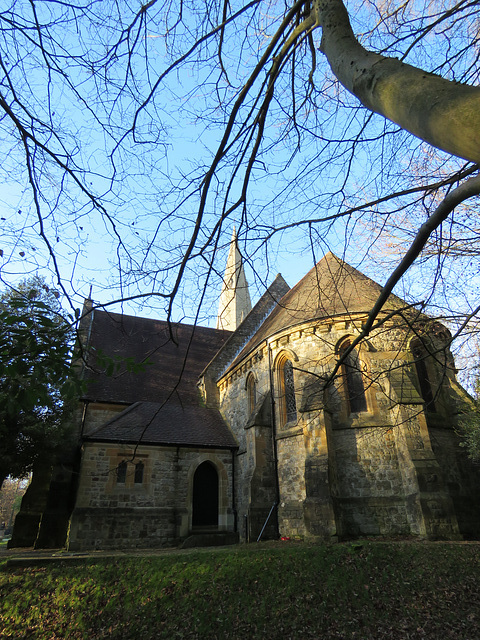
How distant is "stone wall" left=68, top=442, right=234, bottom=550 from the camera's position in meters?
13.5

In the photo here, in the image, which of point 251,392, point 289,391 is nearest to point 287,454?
point 289,391

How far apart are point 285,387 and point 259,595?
759 centimetres

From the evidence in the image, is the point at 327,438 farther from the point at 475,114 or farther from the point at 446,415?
the point at 475,114

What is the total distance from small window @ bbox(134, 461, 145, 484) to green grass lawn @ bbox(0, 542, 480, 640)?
17.9ft

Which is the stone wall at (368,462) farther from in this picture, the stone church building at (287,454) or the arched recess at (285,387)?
the arched recess at (285,387)

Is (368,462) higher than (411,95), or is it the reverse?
(411,95)

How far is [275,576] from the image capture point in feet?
27.0

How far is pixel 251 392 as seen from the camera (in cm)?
1673

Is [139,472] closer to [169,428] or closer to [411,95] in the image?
[169,428]

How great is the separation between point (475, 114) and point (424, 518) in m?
11.1

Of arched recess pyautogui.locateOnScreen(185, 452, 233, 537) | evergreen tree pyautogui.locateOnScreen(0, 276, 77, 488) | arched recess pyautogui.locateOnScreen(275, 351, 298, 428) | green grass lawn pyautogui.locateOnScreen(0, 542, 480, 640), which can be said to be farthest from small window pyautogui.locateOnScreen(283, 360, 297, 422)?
evergreen tree pyautogui.locateOnScreen(0, 276, 77, 488)

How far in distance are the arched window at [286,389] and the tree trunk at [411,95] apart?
40.0 feet

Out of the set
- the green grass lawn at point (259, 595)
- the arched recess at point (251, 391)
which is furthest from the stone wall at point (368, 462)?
the arched recess at point (251, 391)

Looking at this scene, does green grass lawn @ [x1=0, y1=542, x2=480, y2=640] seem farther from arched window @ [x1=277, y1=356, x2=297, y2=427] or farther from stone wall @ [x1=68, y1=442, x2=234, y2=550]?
arched window @ [x1=277, y1=356, x2=297, y2=427]
